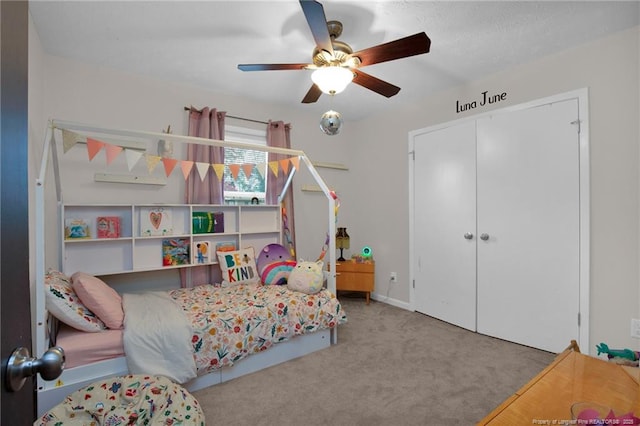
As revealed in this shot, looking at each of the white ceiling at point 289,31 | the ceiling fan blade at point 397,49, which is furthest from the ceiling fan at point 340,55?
the white ceiling at point 289,31

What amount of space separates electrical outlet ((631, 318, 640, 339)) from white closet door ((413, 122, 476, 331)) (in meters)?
1.10

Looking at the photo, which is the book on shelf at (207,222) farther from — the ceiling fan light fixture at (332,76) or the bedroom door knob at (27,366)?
the bedroom door knob at (27,366)

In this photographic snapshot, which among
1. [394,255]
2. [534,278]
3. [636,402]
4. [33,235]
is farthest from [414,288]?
[33,235]

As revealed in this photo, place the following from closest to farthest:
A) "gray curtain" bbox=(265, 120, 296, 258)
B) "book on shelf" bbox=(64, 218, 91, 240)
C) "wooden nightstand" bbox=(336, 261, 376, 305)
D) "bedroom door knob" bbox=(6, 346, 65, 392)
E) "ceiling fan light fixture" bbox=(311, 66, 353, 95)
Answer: "bedroom door knob" bbox=(6, 346, 65, 392) < "ceiling fan light fixture" bbox=(311, 66, 353, 95) < "book on shelf" bbox=(64, 218, 91, 240) < "gray curtain" bbox=(265, 120, 296, 258) < "wooden nightstand" bbox=(336, 261, 376, 305)

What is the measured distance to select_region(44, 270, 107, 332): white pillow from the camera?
1.73 m

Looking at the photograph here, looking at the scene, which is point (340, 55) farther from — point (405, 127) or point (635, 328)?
point (635, 328)

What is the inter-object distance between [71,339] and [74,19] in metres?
2.02

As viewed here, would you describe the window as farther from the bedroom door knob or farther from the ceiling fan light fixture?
the bedroom door knob

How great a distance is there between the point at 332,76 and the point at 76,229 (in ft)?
7.58

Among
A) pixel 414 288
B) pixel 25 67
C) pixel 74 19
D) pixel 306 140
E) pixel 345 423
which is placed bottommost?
pixel 345 423

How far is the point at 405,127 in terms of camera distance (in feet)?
12.1

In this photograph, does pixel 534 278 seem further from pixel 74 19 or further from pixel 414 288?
pixel 74 19

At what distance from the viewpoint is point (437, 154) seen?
131 inches

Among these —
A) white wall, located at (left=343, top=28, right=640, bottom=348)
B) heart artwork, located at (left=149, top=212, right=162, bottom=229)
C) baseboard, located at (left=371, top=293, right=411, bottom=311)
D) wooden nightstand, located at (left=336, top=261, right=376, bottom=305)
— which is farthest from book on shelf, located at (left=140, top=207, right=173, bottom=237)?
white wall, located at (left=343, top=28, right=640, bottom=348)
